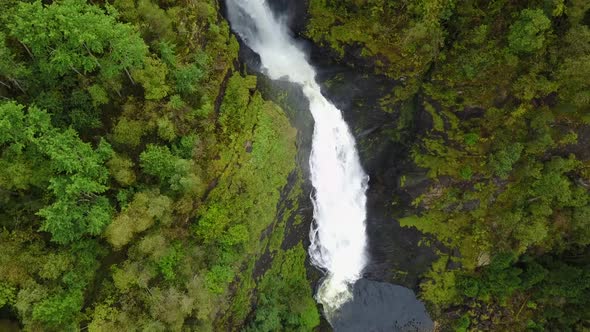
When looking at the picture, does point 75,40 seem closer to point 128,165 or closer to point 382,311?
point 128,165

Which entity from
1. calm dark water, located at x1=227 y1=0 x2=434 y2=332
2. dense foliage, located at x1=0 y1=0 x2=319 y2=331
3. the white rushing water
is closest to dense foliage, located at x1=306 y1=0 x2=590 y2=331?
calm dark water, located at x1=227 y1=0 x2=434 y2=332

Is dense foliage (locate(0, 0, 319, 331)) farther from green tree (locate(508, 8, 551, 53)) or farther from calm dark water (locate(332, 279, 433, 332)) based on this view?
green tree (locate(508, 8, 551, 53))

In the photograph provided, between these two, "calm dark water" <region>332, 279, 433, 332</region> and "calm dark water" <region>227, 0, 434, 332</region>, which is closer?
"calm dark water" <region>227, 0, 434, 332</region>

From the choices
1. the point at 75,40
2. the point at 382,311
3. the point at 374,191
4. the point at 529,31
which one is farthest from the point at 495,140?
the point at 75,40

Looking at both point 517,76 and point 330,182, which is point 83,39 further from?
point 517,76

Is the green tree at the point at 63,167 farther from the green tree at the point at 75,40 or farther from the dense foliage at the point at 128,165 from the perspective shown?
the green tree at the point at 75,40

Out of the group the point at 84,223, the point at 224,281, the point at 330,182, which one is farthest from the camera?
the point at 330,182

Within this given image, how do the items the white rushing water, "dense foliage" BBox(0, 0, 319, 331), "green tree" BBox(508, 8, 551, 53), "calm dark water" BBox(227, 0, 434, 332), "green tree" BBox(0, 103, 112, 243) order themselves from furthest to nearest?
1. "calm dark water" BBox(227, 0, 434, 332)
2. the white rushing water
3. "green tree" BBox(508, 8, 551, 53)
4. "dense foliage" BBox(0, 0, 319, 331)
5. "green tree" BBox(0, 103, 112, 243)

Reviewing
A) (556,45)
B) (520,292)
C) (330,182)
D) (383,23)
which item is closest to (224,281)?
(330,182)
